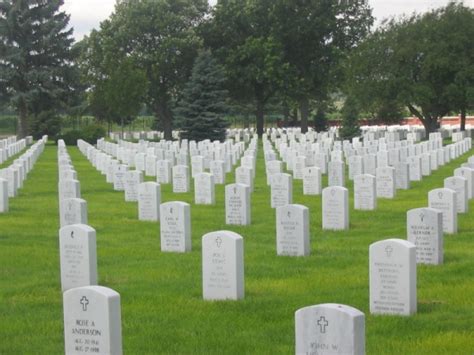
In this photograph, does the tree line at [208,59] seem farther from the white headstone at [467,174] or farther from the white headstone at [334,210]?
the white headstone at [334,210]

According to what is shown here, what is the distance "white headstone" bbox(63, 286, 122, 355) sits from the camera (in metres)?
7.38

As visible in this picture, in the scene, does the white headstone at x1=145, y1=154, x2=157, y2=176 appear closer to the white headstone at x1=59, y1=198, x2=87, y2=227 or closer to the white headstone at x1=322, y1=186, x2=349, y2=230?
the white headstone at x1=322, y1=186, x2=349, y2=230

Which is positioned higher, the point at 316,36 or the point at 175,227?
the point at 316,36

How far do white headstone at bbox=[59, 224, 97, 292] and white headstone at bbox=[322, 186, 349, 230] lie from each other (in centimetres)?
571

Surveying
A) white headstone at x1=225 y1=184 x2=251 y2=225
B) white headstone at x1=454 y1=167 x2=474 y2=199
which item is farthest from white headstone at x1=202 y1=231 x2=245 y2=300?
white headstone at x1=454 y1=167 x2=474 y2=199

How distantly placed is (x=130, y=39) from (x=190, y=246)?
49846 mm

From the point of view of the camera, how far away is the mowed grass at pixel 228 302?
29.0ft

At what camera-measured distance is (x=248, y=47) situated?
61.7 metres

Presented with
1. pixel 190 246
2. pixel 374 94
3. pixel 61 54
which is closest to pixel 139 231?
pixel 190 246

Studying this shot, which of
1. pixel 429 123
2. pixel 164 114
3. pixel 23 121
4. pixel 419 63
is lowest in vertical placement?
pixel 429 123

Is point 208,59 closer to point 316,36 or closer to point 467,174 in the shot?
point 316,36

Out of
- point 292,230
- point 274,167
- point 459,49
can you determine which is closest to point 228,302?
point 292,230

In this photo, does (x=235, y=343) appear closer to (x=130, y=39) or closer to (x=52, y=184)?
(x=52, y=184)

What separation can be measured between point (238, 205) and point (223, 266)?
6.53m
